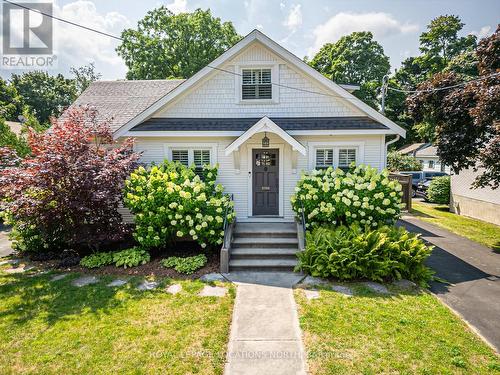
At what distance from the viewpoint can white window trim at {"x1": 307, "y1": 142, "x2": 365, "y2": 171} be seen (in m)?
9.42

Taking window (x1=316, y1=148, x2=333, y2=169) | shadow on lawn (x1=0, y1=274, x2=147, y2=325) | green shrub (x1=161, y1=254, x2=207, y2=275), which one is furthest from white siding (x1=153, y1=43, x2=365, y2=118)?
shadow on lawn (x1=0, y1=274, x2=147, y2=325)

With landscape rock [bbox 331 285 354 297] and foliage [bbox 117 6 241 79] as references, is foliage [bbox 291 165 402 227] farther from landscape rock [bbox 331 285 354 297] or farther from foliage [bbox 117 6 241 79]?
foliage [bbox 117 6 241 79]

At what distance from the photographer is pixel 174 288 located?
6422mm

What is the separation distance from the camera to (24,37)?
459 inches

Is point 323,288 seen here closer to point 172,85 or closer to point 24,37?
point 172,85

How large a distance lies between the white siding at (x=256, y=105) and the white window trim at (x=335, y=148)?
1.06 metres

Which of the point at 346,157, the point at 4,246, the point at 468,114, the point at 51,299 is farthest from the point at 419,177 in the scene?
the point at 4,246

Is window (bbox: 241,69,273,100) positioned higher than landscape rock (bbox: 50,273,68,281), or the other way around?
window (bbox: 241,69,273,100)

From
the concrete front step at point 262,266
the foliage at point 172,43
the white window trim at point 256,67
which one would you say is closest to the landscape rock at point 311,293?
the concrete front step at point 262,266

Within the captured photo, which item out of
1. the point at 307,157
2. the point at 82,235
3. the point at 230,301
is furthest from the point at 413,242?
the point at 82,235

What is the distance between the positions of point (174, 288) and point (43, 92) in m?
53.8

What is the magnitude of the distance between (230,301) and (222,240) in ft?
→ 7.14

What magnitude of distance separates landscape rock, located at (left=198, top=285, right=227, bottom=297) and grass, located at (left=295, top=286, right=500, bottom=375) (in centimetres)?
162

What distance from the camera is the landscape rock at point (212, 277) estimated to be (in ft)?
22.2
